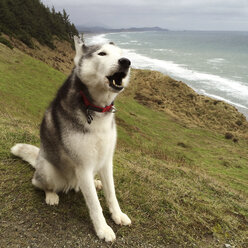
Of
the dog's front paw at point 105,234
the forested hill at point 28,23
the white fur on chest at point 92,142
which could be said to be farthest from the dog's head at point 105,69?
the forested hill at point 28,23

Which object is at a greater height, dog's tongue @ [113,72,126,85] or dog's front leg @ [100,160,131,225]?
dog's tongue @ [113,72,126,85]

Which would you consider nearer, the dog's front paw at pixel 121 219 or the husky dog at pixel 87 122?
the husky dog at pixel 87 122

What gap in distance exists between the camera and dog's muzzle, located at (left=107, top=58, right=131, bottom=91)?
3.59m

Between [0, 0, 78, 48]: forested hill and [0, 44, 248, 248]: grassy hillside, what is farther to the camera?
[0, 0, 78, 48]: forested hill

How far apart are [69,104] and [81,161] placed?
3.21ft

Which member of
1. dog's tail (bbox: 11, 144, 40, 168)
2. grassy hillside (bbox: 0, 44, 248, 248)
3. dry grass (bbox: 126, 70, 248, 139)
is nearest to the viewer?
grassy hillside (bbox: 0, 44, 248, 248)

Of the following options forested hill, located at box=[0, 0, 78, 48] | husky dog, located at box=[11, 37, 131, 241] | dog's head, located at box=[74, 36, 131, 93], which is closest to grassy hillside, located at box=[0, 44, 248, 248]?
husky dog, located at box=[11, 37, 131, 241]

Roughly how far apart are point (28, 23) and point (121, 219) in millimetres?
53538

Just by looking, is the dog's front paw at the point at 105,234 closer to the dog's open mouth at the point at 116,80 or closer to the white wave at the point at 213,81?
the dog's open mouth at the point at 116,80

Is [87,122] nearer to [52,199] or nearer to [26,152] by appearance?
[52,199]

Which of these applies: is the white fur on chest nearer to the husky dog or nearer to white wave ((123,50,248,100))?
the husky dog

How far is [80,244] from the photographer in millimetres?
4211

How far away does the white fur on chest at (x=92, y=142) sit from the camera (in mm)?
3852

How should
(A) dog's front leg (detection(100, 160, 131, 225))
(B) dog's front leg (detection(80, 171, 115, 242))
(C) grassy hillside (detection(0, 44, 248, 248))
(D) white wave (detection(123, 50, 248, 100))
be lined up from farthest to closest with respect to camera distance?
1. (D) white wave (detection(123, 50, 248, 100))
2. (A) dog's front leg (detection(100, 160, 131, 225))
3. (C) grassy hillside (detection(0, 44, 248, 248))
4. (B) dog's front leg (detection(80, 171, 115, 242))
